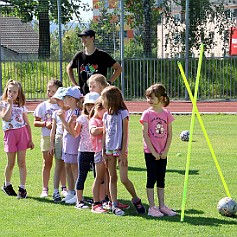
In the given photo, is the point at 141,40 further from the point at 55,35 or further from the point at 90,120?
the point at 90,120

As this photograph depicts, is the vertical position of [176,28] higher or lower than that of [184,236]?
higher

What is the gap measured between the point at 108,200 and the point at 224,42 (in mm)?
17769

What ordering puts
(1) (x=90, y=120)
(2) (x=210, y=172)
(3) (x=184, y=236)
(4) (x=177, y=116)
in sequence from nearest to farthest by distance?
1. (3) (x=184, y=236)
2. (1) (x=90, y=120)
3. (2) (x=210, y=172)
4. (4) (x=177, y=116)

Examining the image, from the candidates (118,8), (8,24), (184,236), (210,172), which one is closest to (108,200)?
(184,236)

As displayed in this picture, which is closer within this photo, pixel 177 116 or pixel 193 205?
pixel 193 205

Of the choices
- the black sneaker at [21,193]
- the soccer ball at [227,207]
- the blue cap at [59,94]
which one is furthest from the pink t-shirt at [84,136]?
the soccer ball at [227,207]

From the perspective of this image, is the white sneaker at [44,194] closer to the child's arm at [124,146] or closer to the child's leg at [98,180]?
the child's leg at [98,180]

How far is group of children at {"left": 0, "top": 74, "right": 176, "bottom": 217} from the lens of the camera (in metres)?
7.68

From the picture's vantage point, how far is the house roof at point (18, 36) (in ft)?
84.9

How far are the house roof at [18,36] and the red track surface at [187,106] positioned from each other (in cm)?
240

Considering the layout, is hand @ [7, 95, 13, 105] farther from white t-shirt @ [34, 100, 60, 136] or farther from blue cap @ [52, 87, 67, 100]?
blue cap @ [52, 87, 67, 100]

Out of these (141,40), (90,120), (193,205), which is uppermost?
(141,40)

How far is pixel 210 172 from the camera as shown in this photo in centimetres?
1034

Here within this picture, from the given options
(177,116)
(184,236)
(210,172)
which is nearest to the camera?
(184,236)
